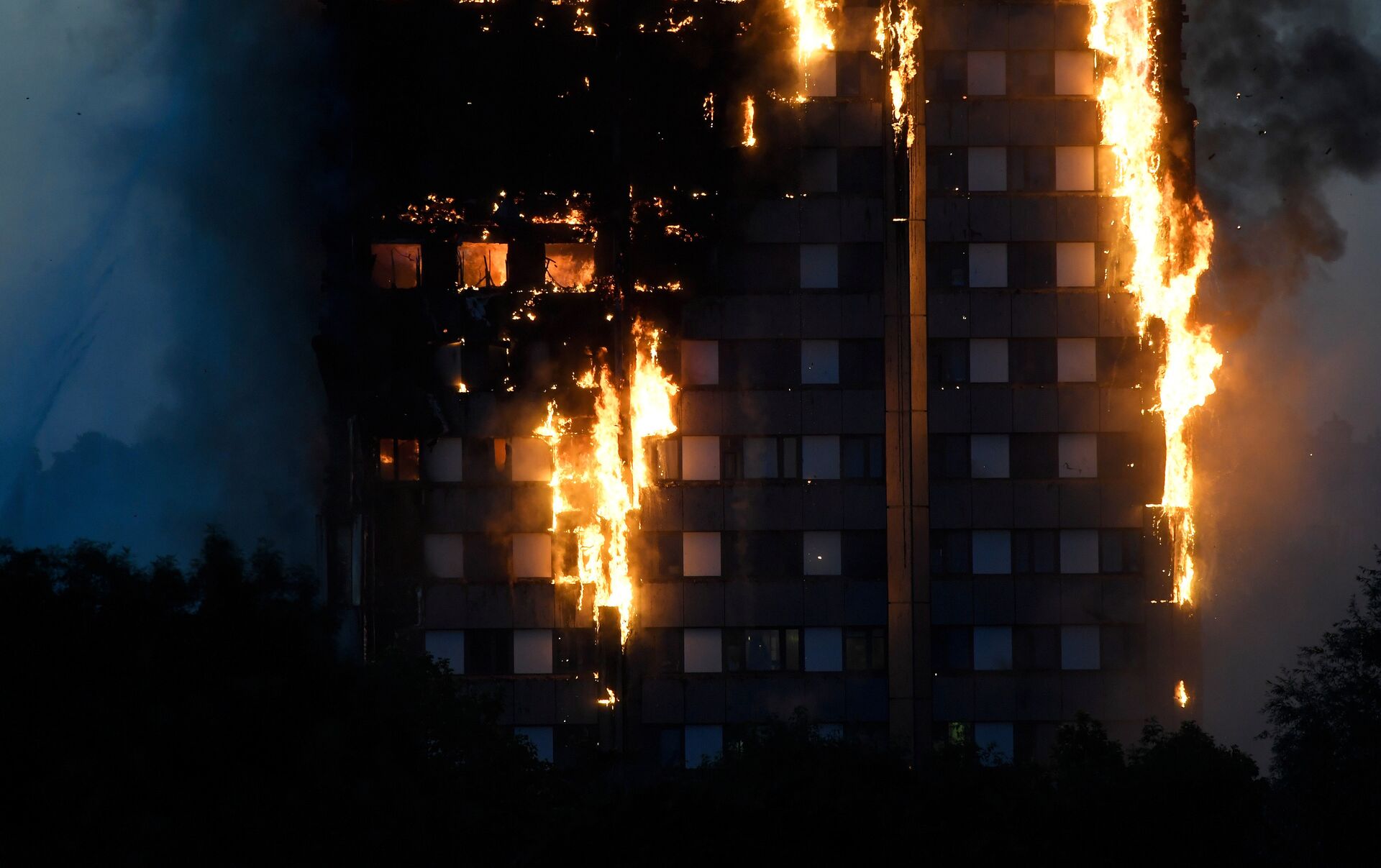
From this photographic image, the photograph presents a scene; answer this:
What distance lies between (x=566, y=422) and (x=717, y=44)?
10.4m

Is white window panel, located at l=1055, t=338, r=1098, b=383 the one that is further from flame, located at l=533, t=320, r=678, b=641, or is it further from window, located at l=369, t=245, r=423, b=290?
→ window, located at l=369, t=245, r=423, b=290

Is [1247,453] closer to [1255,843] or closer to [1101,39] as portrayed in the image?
[1101,39]

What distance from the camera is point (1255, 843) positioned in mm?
31688

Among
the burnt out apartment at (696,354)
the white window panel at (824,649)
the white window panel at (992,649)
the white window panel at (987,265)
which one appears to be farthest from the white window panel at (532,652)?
the white window panel at (987,265)

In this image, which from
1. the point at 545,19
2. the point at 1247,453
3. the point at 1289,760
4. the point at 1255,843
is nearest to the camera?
the point at 1255,843

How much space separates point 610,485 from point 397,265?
7936 millimetres

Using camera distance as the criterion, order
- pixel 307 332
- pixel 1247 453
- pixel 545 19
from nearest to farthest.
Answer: pixel 545 19 < pixel 307 332 < pixel 1247 453

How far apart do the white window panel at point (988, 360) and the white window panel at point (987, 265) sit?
148 cm

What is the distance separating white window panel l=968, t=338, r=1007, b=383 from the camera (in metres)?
41.5

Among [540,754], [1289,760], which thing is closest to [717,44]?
[540,754]

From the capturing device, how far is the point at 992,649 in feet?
136

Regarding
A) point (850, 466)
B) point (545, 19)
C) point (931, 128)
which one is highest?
point (545, 19)

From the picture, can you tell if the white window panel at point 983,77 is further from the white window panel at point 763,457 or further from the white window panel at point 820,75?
the white window panel at point 763,457

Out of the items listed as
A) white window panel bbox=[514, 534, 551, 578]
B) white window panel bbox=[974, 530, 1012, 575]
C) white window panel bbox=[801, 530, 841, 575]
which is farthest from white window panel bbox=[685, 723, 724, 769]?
white window panel bbox=[974, 530, 1012, 575]
